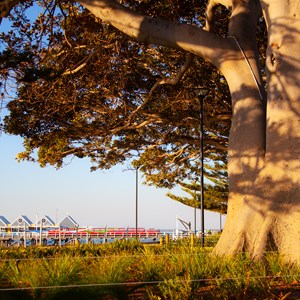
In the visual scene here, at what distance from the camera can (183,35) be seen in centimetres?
920

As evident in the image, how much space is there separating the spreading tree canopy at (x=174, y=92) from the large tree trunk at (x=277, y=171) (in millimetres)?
16

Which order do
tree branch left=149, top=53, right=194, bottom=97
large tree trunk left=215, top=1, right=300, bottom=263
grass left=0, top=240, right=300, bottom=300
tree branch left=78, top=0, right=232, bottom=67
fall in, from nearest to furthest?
1. grass left=0, top=240, right=300, bottom=300
2. large tree trunk left=215, top=1, right=300, bottom=263
3. tree branch left=78, top=0, right=232, bottom=67
4. tree branch left=149, top=53, right=194, bottom=97

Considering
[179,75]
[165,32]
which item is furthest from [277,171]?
[179,75]

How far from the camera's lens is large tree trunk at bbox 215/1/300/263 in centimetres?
775

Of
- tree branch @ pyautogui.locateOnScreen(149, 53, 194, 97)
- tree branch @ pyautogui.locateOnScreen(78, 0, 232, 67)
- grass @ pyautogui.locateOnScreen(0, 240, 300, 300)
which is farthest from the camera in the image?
tree branch @ pyautogui.locateOnScreen(149, 53, 194, 97)

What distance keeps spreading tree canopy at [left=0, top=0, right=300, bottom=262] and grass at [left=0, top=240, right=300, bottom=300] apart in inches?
36.5

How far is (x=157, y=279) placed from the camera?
6.74 metres

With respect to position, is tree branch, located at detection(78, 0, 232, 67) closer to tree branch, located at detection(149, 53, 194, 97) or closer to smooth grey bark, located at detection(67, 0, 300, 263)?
smooth grey bark, located at detection(67, 0, 300, 263)

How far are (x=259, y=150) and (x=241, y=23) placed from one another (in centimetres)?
261

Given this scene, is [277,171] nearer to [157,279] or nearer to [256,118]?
[256,118]

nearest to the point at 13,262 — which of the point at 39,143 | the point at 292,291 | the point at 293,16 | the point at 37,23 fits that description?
the point at 292,291

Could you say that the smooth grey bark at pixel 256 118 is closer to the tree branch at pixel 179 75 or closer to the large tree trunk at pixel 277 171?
the large tree trunk at pixel 277 171

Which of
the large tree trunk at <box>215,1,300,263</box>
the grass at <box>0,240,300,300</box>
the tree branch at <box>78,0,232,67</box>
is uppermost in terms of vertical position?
the tree branch at <box>78,0,232,67</box>

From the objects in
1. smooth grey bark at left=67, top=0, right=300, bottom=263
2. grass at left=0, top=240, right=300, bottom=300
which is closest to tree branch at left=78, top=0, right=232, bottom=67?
smooth grey bark at left=67, top=0, right=300, bottom=263
